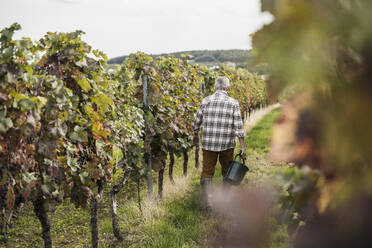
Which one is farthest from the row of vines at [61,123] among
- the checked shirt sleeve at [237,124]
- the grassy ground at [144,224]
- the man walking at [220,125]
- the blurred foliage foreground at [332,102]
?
the blurred foliage foreground at [332,102]

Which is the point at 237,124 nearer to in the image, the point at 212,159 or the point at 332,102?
the point at 212,159

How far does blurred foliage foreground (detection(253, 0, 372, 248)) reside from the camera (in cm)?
44

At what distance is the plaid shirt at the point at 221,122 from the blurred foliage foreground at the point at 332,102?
3856 millimetres

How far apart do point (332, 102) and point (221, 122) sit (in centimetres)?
395

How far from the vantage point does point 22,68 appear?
2.06m

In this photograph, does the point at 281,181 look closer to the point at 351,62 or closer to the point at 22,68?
the point at 351,62

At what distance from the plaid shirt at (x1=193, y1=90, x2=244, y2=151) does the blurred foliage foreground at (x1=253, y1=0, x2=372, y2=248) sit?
386cm

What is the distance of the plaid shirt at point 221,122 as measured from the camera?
4.39 metres

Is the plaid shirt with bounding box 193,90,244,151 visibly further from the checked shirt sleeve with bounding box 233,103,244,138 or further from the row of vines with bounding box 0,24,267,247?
the row of vines with bounding box 0,24,267,247

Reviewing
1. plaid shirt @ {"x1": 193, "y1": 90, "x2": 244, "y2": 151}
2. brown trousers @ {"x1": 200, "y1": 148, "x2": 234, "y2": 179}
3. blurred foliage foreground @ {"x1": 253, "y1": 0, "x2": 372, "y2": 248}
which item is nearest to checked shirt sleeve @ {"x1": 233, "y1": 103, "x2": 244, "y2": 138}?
plaid shirt @ {"x1": 193, "y1": 90, "x2": 244, "y2": 151}

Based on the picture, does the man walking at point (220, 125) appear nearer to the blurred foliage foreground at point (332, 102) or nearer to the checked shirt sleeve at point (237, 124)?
the checked shirt sleeve at point (237, 124)

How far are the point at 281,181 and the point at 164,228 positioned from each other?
368cm

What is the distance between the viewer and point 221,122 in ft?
14.5

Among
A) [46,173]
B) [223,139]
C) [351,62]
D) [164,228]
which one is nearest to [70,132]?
[46,173]
